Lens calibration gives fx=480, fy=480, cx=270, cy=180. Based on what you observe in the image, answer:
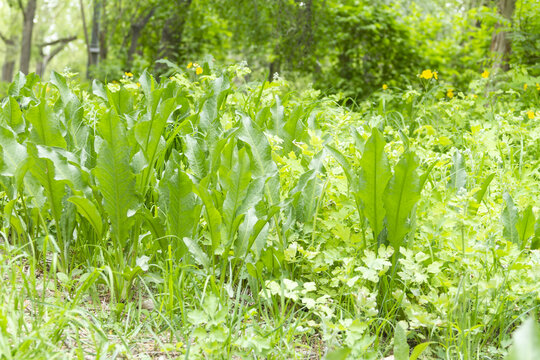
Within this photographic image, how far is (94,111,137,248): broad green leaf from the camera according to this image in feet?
5.74

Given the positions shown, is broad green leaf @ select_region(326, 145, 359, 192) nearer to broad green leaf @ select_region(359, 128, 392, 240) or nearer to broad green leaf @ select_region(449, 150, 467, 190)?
broad green leaf @ select_region(359, 128, 392, 240)

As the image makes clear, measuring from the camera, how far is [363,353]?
4.49 ft

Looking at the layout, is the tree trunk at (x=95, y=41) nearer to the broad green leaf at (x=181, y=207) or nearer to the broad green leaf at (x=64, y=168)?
the broad green leaf at (x=64, y=168)

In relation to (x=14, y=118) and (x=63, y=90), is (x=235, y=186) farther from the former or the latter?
(x=63, y=90)

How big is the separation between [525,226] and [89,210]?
1.64 metres

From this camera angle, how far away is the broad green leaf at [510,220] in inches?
74.7

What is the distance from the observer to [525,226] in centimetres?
184

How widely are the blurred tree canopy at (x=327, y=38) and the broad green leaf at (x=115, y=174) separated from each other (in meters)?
2.59

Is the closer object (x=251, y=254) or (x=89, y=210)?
(x=89, y=210)

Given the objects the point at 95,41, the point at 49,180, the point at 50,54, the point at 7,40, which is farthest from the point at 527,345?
the point at 50,54

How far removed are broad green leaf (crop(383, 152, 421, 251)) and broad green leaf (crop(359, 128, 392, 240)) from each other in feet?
0.08

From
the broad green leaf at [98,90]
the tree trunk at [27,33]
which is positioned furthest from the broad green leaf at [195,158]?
the tree trunk at [27,33]

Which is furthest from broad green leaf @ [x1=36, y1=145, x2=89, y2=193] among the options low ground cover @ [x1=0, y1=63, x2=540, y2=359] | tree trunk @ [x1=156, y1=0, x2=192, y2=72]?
tree trunk @ [x1=156, y1=0, x2=192, y2=72]

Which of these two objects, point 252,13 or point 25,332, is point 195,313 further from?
point 252,13
